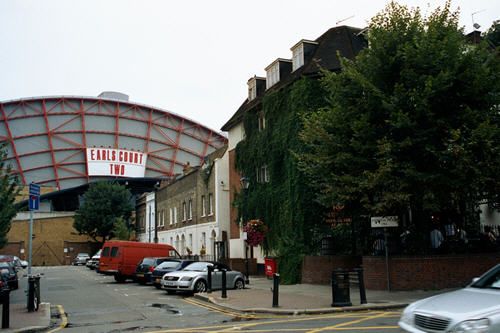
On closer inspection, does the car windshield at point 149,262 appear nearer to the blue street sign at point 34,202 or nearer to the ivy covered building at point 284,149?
the ivy covered building at point 284,149

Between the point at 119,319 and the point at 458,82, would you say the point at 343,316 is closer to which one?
the point at 119,319

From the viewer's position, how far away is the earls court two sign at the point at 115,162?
3250 inches

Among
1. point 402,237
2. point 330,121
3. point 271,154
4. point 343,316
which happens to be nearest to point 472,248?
point 402,237

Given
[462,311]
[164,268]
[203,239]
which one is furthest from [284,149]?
[462,311]

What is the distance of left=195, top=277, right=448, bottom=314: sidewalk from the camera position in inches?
531

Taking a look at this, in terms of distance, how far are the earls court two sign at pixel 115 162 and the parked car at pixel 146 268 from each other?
60.1m

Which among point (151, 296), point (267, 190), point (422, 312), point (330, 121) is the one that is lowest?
point (151, 296)

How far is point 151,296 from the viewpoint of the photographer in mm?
19594

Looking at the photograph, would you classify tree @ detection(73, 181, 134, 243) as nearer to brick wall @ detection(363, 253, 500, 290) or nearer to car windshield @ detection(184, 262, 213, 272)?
car windshield @ detection(184, 262, 213, 272)

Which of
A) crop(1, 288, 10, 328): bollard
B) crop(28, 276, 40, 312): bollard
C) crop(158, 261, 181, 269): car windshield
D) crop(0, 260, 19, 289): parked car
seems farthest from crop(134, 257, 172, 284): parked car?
crop(1, 288, 10, 328): bollard

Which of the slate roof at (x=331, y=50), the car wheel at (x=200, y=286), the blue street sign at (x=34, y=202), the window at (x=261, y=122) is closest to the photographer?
the blue street sign at (x=34, y=202)

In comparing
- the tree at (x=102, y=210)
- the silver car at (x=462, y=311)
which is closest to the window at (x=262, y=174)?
the silver car at (x=462, y=311)

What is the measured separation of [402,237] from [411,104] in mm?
5789

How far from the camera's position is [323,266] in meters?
21.3
